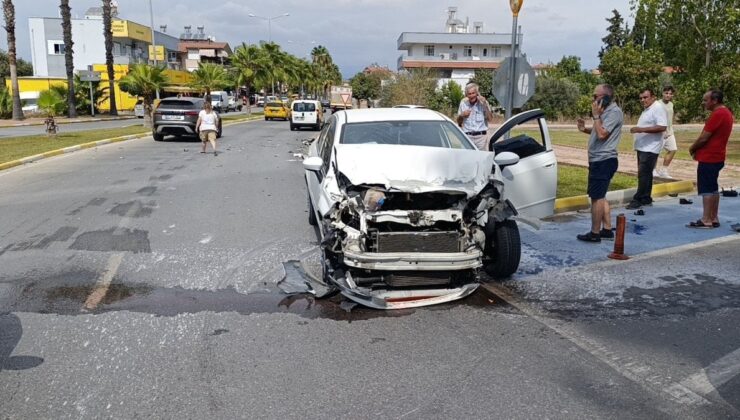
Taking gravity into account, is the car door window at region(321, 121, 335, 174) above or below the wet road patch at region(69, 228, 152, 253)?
above

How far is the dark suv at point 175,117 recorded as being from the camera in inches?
854

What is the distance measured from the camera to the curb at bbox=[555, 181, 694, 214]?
970 centimetres

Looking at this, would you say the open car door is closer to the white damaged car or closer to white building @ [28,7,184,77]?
the white damaged car

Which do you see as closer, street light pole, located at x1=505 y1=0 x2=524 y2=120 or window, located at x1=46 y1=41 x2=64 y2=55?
street light pole, located at x1=505 y1=0 x2=524 y2=120

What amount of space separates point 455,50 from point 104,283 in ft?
237

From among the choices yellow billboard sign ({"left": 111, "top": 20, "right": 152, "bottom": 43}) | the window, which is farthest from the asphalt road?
the window

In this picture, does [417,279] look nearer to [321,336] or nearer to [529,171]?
[321,336]

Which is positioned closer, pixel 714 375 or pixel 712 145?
pixel 714 375

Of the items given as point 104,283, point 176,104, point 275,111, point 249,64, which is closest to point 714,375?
point 104,283

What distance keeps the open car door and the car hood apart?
1.05 meters

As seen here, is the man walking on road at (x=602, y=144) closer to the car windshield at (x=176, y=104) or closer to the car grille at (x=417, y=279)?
the car grille at (x=417, y=279)

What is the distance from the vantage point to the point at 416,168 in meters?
5.57

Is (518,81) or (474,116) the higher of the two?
(518,81)

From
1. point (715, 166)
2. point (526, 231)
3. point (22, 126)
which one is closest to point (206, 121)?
point (526, 231)
